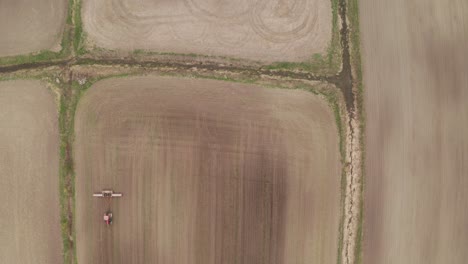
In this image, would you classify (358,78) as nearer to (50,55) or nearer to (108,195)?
(108,195)

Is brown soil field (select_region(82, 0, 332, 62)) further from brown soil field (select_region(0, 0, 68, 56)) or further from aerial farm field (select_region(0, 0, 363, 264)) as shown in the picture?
brown soil field (select_region(0, 0, 68, 56))

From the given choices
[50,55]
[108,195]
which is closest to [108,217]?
[108,195]

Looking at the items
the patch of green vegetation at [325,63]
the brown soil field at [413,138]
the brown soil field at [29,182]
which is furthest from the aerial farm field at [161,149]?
the brown soil field at [413,138]

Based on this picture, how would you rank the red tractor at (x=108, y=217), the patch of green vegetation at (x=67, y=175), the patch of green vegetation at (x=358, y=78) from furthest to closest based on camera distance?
the patch of green vegetation at (x=358, y=78) → the patch of green vegetation at (x=67, y=175) → the red tractor at (x=108, y=217)

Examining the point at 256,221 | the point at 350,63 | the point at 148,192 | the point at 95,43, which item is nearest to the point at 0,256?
the point at 148,192

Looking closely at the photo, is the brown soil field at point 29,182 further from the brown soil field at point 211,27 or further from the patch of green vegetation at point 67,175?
the brown soil field at point 211,27

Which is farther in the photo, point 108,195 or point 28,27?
point 28,27
